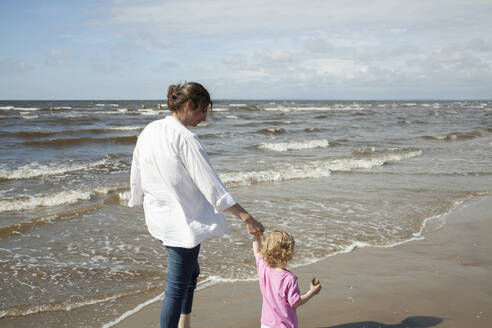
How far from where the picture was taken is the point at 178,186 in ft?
7.72

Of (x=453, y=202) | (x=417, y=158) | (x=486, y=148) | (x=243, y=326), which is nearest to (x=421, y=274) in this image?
(x=243, y=326)

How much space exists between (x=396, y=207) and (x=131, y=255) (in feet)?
15.5

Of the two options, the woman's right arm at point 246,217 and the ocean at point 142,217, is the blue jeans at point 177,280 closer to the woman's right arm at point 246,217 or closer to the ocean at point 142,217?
the woman's right arm at point 246,217

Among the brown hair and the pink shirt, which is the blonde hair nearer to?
the pink shirt

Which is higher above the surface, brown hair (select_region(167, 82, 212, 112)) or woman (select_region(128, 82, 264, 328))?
brown hair (select_region(167, 82, 212, 112))

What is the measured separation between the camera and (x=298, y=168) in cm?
1155

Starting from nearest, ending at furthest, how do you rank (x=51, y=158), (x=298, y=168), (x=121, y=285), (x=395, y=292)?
1. (x=395, y=292)
2. (x=121, y=285)
3. (x=298, y=168)
4. (x=51, y=158)

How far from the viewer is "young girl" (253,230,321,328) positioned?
2.57 metres

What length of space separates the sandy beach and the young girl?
2.70 ft

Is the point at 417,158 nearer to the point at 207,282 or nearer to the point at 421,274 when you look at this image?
the point at 421,274

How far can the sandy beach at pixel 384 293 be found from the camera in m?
3.47

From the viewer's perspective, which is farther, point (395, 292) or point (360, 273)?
point (360, 273)

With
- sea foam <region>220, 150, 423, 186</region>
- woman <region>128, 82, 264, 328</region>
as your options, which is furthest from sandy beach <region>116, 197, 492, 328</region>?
sea foam <region>220, 150, 423, 186</region>

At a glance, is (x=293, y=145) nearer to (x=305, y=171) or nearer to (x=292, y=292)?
(x=305, y=171)
